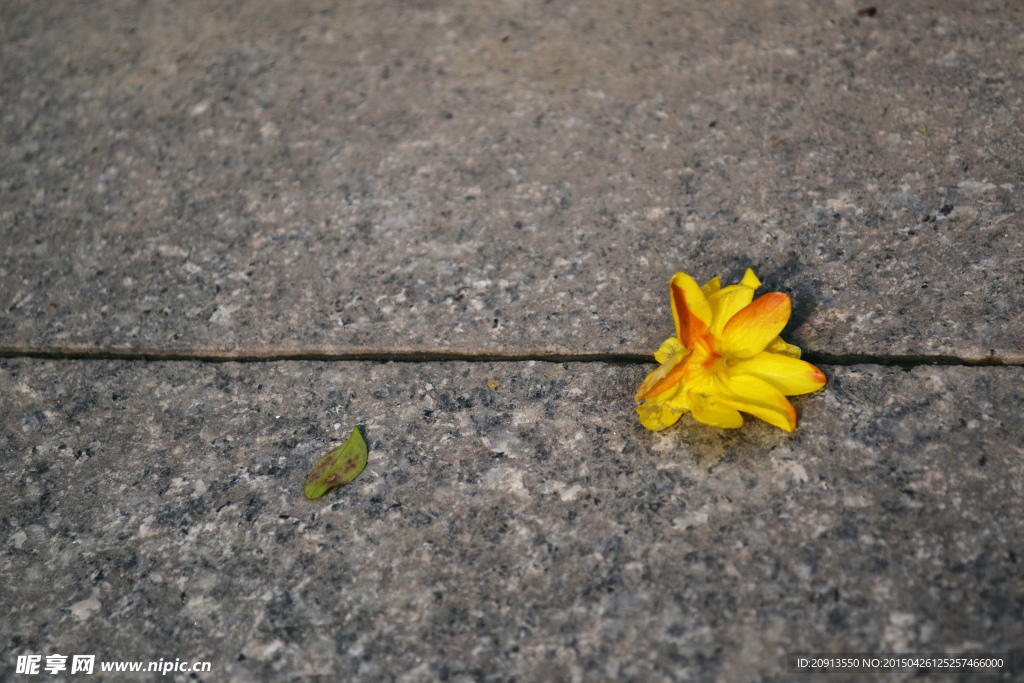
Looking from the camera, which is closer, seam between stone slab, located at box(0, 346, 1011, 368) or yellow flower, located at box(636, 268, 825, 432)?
yellow flower, located at box(636, 268, 825, 432)

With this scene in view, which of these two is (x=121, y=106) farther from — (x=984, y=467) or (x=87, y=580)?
(x=984, y=467)

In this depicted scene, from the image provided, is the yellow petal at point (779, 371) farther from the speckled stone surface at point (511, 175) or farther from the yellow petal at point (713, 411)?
the speckled stone surface at point (511, 175)

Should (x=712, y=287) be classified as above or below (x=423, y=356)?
above

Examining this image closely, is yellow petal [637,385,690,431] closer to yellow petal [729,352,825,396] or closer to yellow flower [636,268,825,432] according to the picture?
yellow flower [636,268,825,432]

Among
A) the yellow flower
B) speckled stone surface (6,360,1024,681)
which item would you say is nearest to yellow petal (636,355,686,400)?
the yellow flower

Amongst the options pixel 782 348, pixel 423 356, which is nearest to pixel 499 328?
pixel 423 356

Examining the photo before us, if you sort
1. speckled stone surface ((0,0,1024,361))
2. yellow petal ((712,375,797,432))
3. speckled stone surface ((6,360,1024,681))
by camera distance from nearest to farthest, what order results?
1. speckled stone surface ((6,360,1024,681))
2. yellow petal ((712,375,797,432))
3. speckled stone surface ((0,0,1024,361))

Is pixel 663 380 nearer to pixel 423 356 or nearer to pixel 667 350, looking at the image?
pixel 667 350

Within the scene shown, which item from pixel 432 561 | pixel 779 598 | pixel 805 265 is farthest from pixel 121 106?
pixel 779 598
